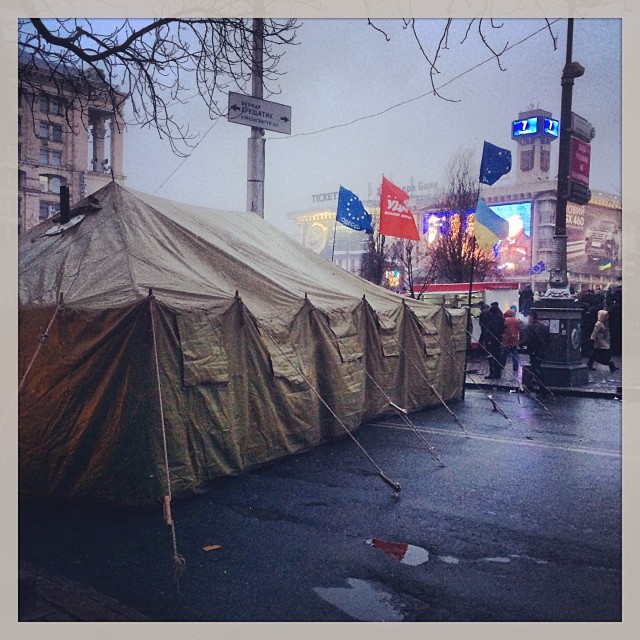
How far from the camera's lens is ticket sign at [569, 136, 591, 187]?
1494 cm

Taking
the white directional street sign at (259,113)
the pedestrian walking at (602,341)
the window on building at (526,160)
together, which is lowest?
the pedestrian walking at (602,341)

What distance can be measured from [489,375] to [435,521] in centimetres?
1186

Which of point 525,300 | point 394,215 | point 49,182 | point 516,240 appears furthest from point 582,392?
point 516,240

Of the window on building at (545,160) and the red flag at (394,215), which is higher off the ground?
the window on building at (545,160)

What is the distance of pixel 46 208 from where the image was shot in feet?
212

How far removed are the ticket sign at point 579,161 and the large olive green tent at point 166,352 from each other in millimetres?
7633

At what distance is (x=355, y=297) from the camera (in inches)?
419

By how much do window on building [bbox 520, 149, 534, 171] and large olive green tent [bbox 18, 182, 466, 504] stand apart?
10651 cm

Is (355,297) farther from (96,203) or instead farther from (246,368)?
(96,203)

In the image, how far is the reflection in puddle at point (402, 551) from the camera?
5340 mm

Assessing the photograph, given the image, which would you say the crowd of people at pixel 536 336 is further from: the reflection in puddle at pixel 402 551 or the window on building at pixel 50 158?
the window on building at pixel 50 158

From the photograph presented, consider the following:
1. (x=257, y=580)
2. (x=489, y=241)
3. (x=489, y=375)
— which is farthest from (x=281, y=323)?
(x=489, y=375)

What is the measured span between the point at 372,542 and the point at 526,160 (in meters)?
113

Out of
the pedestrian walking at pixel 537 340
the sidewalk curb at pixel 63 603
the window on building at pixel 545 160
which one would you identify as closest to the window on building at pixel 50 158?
the pedestrian walking at pixel 537 340
